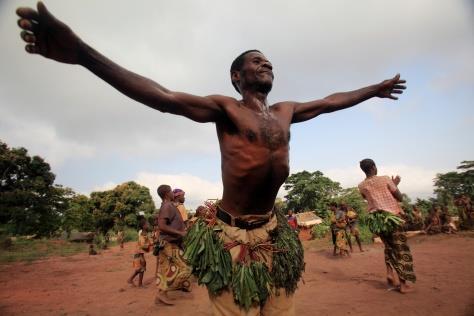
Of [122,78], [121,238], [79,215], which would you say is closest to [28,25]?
[122,78]

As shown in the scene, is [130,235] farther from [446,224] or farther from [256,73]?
[256,73]

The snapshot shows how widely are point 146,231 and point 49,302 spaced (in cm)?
256

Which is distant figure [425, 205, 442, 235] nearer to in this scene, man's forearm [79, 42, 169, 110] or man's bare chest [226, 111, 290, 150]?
man's bare chest [226, 111, 290, 150]

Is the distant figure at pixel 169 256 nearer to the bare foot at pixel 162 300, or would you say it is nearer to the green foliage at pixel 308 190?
the bare foot at pixel 162 300

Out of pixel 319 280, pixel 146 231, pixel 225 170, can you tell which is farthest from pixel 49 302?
pixel 225 170

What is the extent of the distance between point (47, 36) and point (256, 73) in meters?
1.54

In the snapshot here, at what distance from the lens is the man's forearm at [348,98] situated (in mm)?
3260

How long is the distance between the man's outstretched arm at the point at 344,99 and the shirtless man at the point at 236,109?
0.04ft

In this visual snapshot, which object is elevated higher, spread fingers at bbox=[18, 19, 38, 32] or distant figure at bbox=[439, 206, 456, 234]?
spread fingers at bbox=[18, 19, 38, 32]

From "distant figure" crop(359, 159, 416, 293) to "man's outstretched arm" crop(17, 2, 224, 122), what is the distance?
174 inches

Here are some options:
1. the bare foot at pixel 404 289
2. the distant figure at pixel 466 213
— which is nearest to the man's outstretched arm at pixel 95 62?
the bare foot at pixel 404 289

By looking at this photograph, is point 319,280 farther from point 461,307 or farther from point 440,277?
point 461,307

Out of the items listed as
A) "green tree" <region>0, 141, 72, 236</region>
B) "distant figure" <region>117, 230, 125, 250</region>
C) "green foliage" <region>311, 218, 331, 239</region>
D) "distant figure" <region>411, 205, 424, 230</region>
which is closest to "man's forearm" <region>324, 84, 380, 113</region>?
"distant figure" <region>411, 205, 424, 230</region>

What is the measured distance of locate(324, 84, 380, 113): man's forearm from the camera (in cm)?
326
